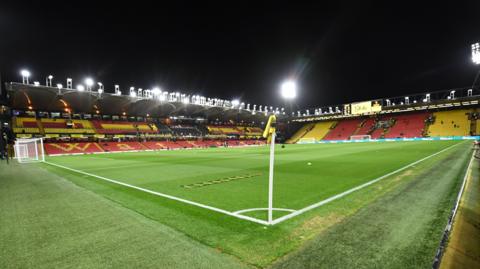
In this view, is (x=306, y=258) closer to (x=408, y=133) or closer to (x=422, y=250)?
(x=422, y=250)

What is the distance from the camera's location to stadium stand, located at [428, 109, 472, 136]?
5982 centimetres

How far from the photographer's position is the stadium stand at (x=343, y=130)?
79812 mm

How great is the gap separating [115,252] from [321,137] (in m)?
87.3

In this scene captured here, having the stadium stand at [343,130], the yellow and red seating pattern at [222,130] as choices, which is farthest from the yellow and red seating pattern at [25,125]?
the stadium stand at [343,130]

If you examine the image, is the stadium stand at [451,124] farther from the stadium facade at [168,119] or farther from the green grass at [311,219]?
the green grass at [311,219]

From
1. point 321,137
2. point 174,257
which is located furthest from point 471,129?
point 174,257

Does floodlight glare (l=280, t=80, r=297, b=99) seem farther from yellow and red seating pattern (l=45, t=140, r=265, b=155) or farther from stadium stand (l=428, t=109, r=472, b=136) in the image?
stadium stand (l=428, t=109, r=472, b=136)

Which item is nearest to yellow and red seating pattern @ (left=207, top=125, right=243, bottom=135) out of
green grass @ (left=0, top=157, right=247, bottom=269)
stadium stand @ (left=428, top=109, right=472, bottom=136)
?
stadium stand @ (left=428, top=109, right=472, bottom=136)

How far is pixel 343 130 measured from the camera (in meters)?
82.8

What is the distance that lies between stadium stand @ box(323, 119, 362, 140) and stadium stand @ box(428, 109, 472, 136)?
837 inches

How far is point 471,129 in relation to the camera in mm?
57938

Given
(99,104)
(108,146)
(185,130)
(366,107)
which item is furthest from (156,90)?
(366,107)

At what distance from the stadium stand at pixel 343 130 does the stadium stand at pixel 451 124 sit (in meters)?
21.3

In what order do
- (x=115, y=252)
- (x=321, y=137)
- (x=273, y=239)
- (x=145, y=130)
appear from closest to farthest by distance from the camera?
(x=115, y=252), (x=273, y=239), (x=145, y=130), (x=321, y=137)
